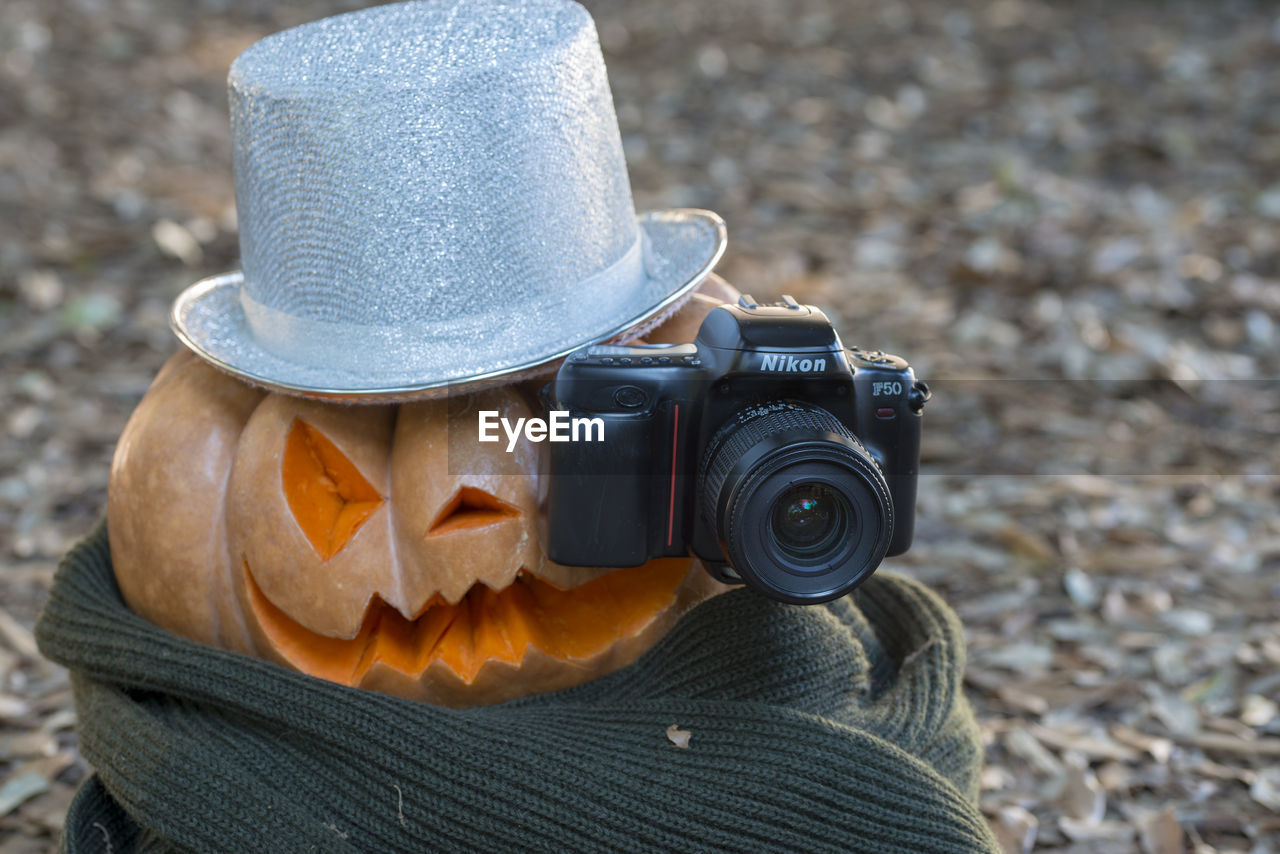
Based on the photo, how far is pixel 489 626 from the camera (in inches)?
61.1

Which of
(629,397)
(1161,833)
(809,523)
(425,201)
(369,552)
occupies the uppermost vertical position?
(425,201)

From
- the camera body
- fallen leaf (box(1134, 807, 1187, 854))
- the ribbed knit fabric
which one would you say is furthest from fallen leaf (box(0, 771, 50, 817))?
fallen leaf (box(1134, 807, 1187, 854))

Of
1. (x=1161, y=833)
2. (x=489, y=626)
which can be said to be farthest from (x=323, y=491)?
(x=1161, y=833)

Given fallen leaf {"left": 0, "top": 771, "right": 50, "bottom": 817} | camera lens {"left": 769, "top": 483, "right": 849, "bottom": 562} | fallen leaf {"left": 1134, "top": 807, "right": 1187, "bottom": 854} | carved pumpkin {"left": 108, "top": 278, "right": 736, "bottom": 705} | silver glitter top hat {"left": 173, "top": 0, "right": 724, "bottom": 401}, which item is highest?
silver glitter top hat {"left": 173, "top": 0, "right": 724, "bottom": 401}

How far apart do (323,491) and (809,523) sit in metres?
0.63

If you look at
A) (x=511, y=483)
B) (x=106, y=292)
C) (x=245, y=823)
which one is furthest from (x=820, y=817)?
(x=106, y=292)

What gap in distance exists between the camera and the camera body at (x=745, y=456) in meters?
1.27

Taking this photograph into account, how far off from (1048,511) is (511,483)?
1546 mm

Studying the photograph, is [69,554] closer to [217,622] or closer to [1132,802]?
[217,622]

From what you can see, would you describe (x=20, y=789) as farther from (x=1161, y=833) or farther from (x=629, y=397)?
(x=1161, y=833)

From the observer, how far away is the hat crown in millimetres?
1400

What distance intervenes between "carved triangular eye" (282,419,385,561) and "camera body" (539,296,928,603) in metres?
0.24

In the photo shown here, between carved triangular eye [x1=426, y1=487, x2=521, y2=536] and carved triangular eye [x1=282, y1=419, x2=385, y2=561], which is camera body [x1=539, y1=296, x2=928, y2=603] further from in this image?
carved triangular eye [x1=282, y1=419, x2=385, y2=561]

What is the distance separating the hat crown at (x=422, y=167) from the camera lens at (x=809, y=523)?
399 mm
